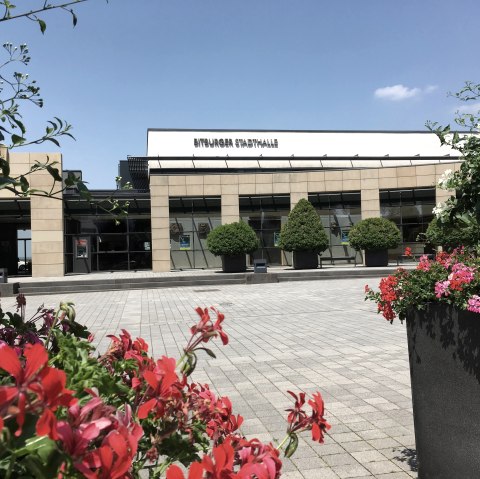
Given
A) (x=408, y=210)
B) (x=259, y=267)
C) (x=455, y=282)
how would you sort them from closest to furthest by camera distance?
(x=455, y=282) < (x=259, y=267) < (x=408, y=210)

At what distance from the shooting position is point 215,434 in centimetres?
142

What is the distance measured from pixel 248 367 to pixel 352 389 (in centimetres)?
177

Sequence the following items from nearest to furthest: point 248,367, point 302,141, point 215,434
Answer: point 215,434 < point 248,367 < point 302,141

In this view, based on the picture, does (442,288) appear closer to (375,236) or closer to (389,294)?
(389,294)

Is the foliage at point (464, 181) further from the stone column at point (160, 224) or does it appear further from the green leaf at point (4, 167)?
the stone column at point (160, 224)

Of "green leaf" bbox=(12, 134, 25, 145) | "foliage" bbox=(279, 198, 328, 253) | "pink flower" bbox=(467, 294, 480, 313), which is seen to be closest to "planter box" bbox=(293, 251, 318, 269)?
"foliage" bbox=(279, 198, 328, 253)

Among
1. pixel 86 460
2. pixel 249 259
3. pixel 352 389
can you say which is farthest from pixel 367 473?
pixel 249 259

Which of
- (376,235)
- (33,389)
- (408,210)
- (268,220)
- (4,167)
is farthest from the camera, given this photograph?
Result: (268,220)

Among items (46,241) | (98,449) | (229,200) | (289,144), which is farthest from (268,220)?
(98,449)

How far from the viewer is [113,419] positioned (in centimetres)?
93

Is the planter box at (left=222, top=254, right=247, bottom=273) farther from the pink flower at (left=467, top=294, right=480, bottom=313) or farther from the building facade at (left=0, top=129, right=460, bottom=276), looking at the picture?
the pink flower at (left=467, top=294, right=480, bottom=313)

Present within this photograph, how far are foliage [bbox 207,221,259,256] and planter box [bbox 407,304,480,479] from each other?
69.6 feet

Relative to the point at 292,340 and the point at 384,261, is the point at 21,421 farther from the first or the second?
the point at 384,261

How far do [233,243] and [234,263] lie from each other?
4.75 feet
